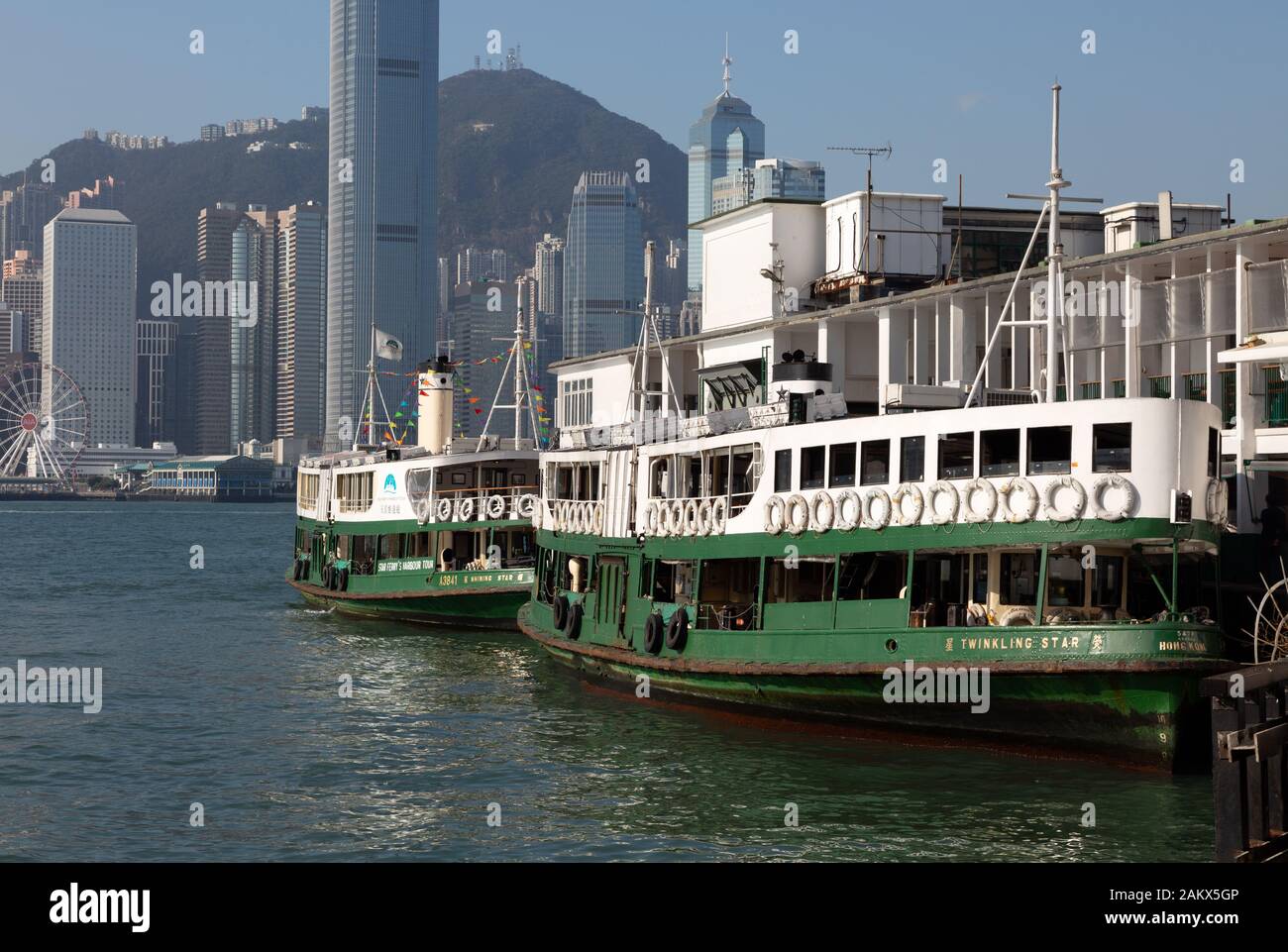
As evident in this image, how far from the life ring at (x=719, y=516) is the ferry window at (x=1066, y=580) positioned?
6268mm

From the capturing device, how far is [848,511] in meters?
25.7

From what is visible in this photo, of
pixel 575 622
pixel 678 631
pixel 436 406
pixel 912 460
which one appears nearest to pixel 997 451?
pixel 912 460

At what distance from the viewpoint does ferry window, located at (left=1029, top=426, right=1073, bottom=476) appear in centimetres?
2328

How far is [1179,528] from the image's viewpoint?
22422 millimetres

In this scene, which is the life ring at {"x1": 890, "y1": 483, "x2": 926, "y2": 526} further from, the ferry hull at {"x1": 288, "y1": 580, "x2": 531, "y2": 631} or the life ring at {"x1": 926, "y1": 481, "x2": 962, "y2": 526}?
the ferry hull at {"x1": 288, "y1": 580, "x2": 531, "y2": 631}

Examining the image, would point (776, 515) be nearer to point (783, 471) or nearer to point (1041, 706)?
point (783, 471)

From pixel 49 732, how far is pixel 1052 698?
17.7 metres

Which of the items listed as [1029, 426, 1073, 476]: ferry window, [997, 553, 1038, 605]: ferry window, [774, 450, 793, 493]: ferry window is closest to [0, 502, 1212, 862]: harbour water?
[997, 553, 1038, 605]: ferry window

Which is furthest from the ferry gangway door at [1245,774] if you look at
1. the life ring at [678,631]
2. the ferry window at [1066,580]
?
the life ring at [678,631]

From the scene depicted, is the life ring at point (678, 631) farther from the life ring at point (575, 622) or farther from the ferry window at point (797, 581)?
the life ring at point (575, 622)

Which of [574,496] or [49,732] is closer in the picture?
[49,732]
